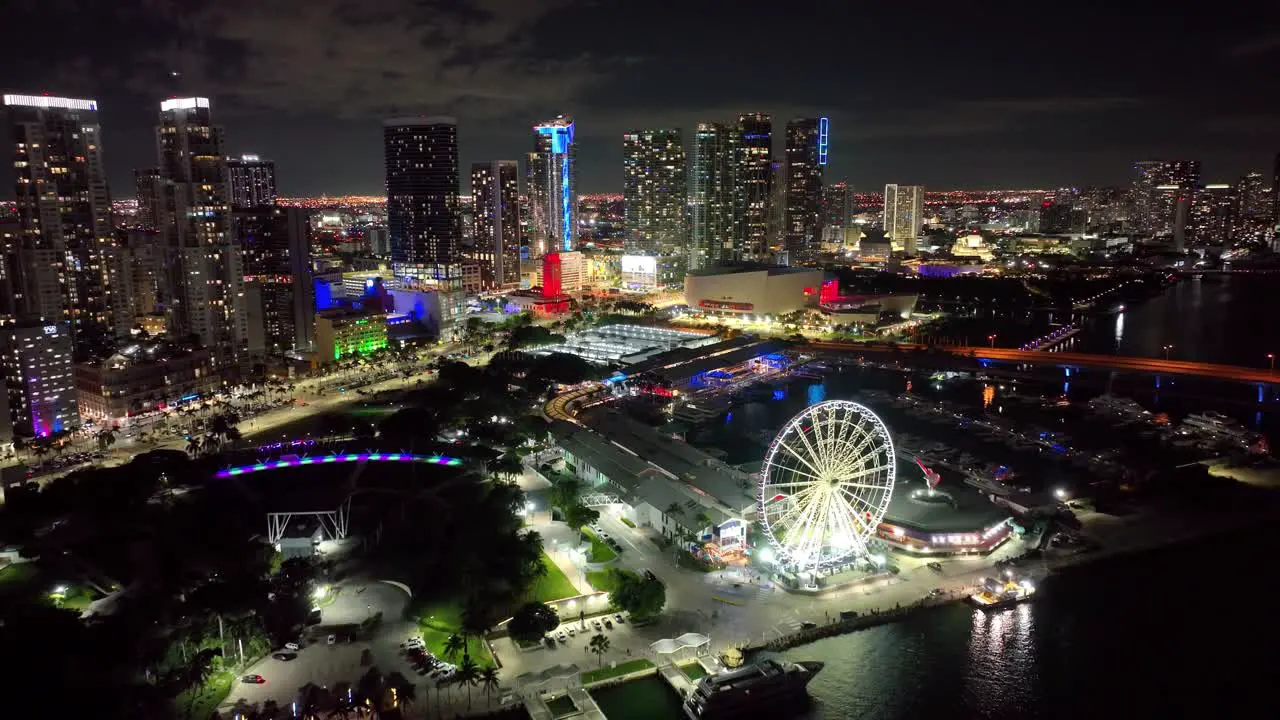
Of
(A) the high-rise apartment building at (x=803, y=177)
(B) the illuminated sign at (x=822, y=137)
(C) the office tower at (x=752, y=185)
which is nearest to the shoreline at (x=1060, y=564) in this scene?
(C) the office tower at (x=752, y=185)

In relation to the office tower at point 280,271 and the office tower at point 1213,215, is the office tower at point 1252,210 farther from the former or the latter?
the office tower at point 280,271

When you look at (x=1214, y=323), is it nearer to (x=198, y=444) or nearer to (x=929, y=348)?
(x=929, y=348)

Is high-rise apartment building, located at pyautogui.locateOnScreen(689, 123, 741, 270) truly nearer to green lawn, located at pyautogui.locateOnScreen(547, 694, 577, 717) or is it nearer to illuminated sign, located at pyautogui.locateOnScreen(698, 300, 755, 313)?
illuminated sign, located at pyautogui.locateOnScreen(698, 300, 755, 313)

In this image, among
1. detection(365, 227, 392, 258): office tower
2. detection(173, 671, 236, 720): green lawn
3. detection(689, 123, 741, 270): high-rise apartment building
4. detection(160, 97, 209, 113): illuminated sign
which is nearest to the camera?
detection(173, 671, 236, 720): green lawn

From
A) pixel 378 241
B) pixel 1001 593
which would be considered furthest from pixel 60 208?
pixel 378 241

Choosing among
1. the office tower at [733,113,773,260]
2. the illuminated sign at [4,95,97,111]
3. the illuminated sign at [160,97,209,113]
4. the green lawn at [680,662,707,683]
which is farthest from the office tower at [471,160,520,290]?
the green lawn at [680,662,707,683]

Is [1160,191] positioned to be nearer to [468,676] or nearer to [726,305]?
[726,305]
